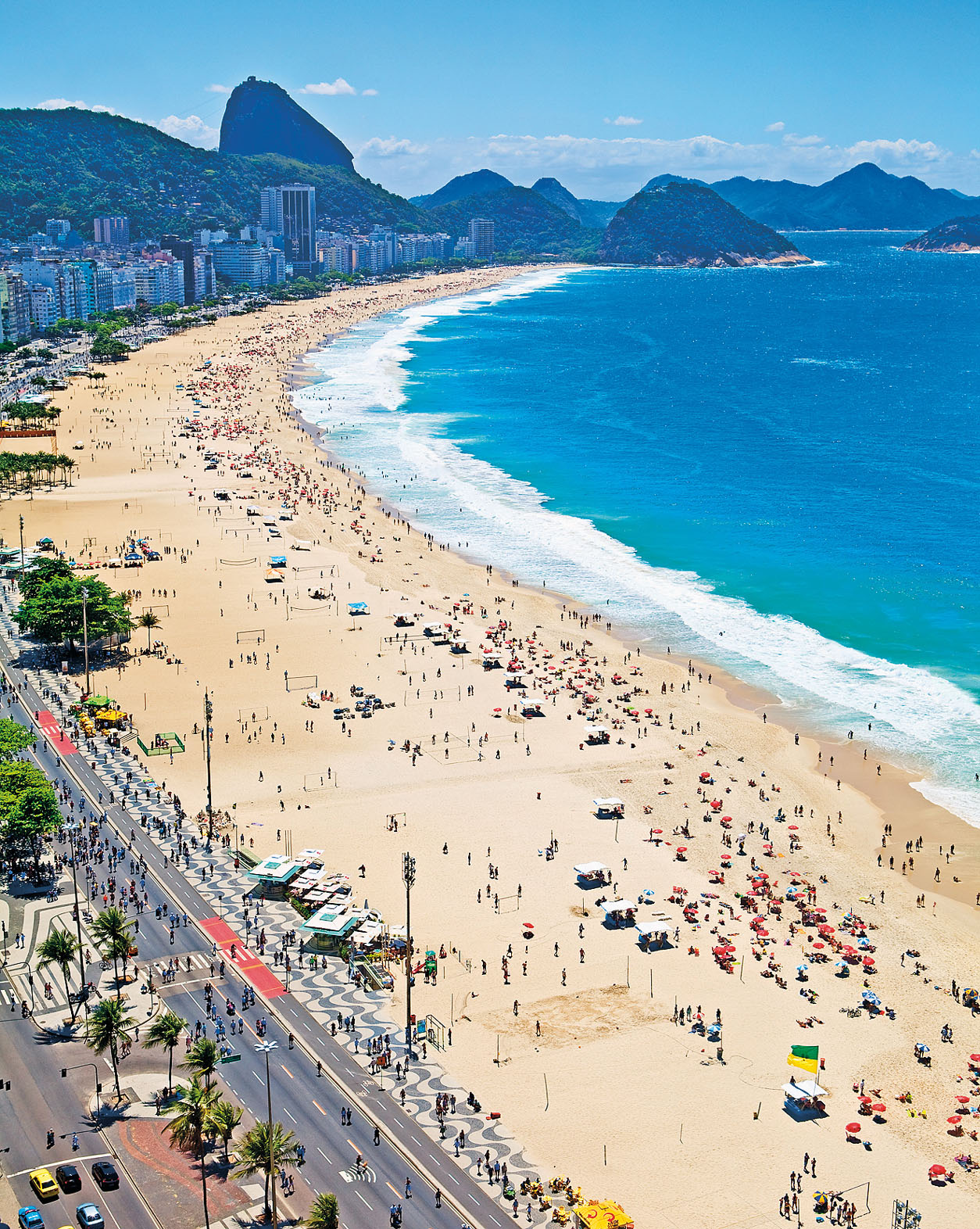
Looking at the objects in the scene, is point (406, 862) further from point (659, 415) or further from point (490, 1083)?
point (659, 415)

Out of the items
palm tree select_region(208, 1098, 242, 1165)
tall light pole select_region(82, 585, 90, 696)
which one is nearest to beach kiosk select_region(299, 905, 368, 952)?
palm tree select_region(208, 1098, 242, 1165)

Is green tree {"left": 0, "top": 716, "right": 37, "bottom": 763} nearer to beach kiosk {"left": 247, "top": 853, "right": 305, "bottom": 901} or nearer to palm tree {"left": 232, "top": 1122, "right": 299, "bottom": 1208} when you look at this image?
beach kiosk {"left": 247, "top": 853, "right": 305, "bottom": 901}

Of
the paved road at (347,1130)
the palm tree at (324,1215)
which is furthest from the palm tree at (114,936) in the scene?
the palm tree at (324,1215)

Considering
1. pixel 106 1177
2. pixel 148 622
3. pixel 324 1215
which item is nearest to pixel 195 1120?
pixel 106 1177

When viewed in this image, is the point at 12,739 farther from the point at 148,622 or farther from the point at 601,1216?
the point at 601,1216

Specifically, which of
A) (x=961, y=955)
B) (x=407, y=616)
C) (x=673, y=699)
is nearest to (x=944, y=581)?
(x=673, y=699)
